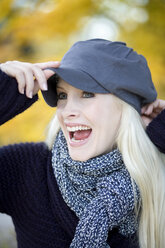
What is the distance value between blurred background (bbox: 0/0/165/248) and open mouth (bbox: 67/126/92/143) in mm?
1593

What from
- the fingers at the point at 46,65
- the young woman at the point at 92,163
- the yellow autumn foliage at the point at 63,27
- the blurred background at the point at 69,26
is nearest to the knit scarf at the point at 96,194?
the young woman at the point at 92,163

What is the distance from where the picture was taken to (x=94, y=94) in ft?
5.55

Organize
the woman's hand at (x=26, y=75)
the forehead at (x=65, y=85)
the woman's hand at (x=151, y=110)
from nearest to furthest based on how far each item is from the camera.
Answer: the woman's hand at (x=26, y=75) < the forehead at (x=65, y=85) < the woman's hand at (x=151, y=110)

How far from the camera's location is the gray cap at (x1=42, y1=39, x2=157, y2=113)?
63.7 inches

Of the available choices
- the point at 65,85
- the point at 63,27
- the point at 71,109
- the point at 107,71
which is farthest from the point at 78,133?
the point at 63,27

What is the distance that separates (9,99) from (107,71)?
522 mm

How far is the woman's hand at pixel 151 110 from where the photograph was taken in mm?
1929

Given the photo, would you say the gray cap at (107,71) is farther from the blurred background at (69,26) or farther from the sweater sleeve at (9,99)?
the blurred background at (69,26)

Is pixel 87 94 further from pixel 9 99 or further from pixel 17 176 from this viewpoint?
pixel 17 176

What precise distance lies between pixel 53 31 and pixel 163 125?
81.0 inches

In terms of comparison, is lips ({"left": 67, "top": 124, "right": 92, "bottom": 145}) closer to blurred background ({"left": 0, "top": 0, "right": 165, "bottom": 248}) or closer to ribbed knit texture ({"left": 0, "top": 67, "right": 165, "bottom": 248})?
ribbed knit texture ({"left": 0, "top": 67, "right": 165, "bottom": 248})

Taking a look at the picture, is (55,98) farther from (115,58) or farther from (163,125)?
(163,125)

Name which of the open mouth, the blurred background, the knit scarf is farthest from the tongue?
the blurred background

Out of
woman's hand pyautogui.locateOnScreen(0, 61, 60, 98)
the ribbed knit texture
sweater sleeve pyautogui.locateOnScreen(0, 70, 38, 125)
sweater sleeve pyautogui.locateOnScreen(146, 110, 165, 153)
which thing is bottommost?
the ribbed knit texture
